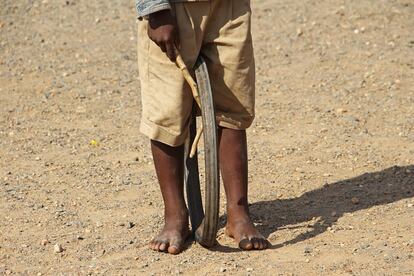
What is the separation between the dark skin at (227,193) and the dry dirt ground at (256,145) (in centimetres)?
7

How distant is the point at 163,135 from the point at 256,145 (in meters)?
1.71

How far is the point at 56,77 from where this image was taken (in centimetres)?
755

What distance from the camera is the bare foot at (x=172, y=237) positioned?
454cm

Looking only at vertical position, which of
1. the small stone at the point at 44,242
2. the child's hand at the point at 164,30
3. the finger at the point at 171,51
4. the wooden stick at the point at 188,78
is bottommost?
the small stone at the point at 44,242

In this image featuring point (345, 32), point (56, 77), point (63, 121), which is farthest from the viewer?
point (345, 32)

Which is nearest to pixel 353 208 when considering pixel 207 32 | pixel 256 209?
pixel 256 209

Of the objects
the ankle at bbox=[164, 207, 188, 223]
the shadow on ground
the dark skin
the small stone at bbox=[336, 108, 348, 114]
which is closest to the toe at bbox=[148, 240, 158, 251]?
the dark skin

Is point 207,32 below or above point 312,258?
above

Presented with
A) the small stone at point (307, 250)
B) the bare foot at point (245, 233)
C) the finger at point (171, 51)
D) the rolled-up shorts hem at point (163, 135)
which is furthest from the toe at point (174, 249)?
the finger at point (171, 51)

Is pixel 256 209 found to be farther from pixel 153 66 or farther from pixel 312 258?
pixel 153 66

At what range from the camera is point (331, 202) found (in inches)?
204

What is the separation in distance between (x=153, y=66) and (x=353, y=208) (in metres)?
1.33

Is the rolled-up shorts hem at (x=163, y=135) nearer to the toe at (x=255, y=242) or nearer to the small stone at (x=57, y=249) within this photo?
the toe at (x=255, y=242)

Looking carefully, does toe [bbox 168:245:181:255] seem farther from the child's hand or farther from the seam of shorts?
the child's hand
